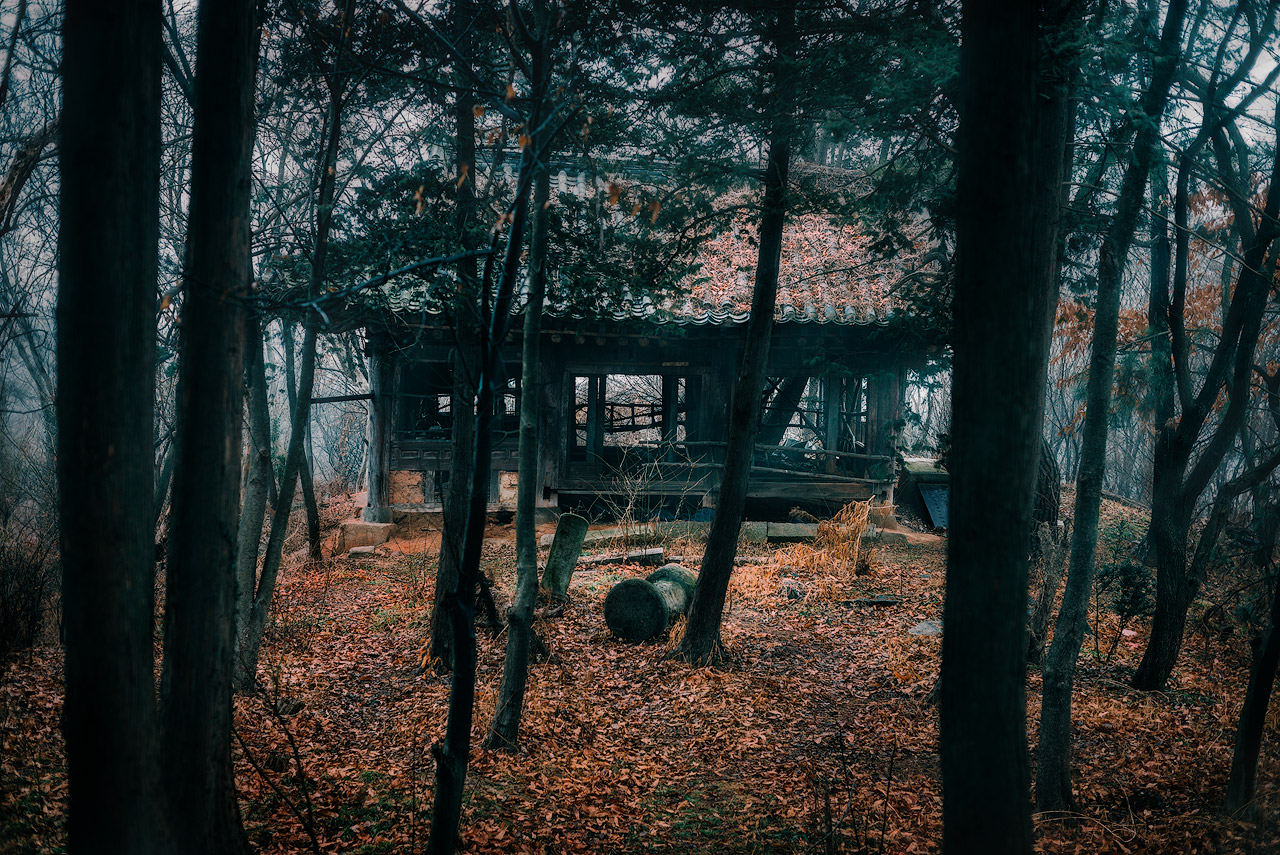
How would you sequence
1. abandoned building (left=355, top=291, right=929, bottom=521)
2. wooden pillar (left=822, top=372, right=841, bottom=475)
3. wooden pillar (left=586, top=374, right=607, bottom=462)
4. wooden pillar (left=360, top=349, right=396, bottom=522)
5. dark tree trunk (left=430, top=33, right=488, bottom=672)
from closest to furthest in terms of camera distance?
dark tree trunk (left=430, top=33, right=488, bottom=672), wooden pillar (left=360, top=349, right=396, bottom=522), abandoned building (left=355, top=291, right=929, bottom=521), wooden pillar (left=586, top=374, right=607, bottom=462), wooden pillar (left=822, top=372, right=841, bottom=475)

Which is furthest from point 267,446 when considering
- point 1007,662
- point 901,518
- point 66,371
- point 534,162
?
point 901,518

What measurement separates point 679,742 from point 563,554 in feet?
11.3

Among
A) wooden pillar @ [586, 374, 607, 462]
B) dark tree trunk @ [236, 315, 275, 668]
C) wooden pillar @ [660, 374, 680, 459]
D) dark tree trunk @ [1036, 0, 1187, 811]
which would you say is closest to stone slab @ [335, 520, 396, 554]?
wooden pillar @ [586, 374, 607, 462]

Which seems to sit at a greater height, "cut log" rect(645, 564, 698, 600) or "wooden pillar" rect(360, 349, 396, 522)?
"wooden pillar" rect(360, 349, 396, 522)

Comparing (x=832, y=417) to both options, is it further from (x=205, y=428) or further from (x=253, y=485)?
(x=205, y=428)

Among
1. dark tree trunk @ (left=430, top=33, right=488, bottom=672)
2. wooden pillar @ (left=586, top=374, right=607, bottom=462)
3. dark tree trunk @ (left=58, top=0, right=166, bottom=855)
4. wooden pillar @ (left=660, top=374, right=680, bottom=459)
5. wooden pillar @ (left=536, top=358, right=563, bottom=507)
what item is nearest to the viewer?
dark tree trunk @ (left=58, top=0, right=166, bottom=855)

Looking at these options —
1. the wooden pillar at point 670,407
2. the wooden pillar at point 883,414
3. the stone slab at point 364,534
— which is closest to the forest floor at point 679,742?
the stone slab at point 364,534

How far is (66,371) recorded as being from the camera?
7.80 ft

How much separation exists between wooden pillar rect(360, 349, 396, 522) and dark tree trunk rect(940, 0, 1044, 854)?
37.7 ft

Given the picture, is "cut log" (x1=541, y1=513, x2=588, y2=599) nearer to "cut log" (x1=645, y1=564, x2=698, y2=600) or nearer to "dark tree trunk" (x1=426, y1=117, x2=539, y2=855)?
"cut log" (x1=645, y1=564, x2=698, y2=600)

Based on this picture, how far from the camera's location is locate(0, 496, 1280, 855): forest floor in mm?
4008

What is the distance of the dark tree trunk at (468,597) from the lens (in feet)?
9.45

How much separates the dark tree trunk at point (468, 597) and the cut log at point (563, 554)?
5686 mm

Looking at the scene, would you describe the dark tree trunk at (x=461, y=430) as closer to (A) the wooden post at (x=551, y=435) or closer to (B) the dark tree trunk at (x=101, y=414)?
(B) the dark tree trunk at (x=101, y=414)
